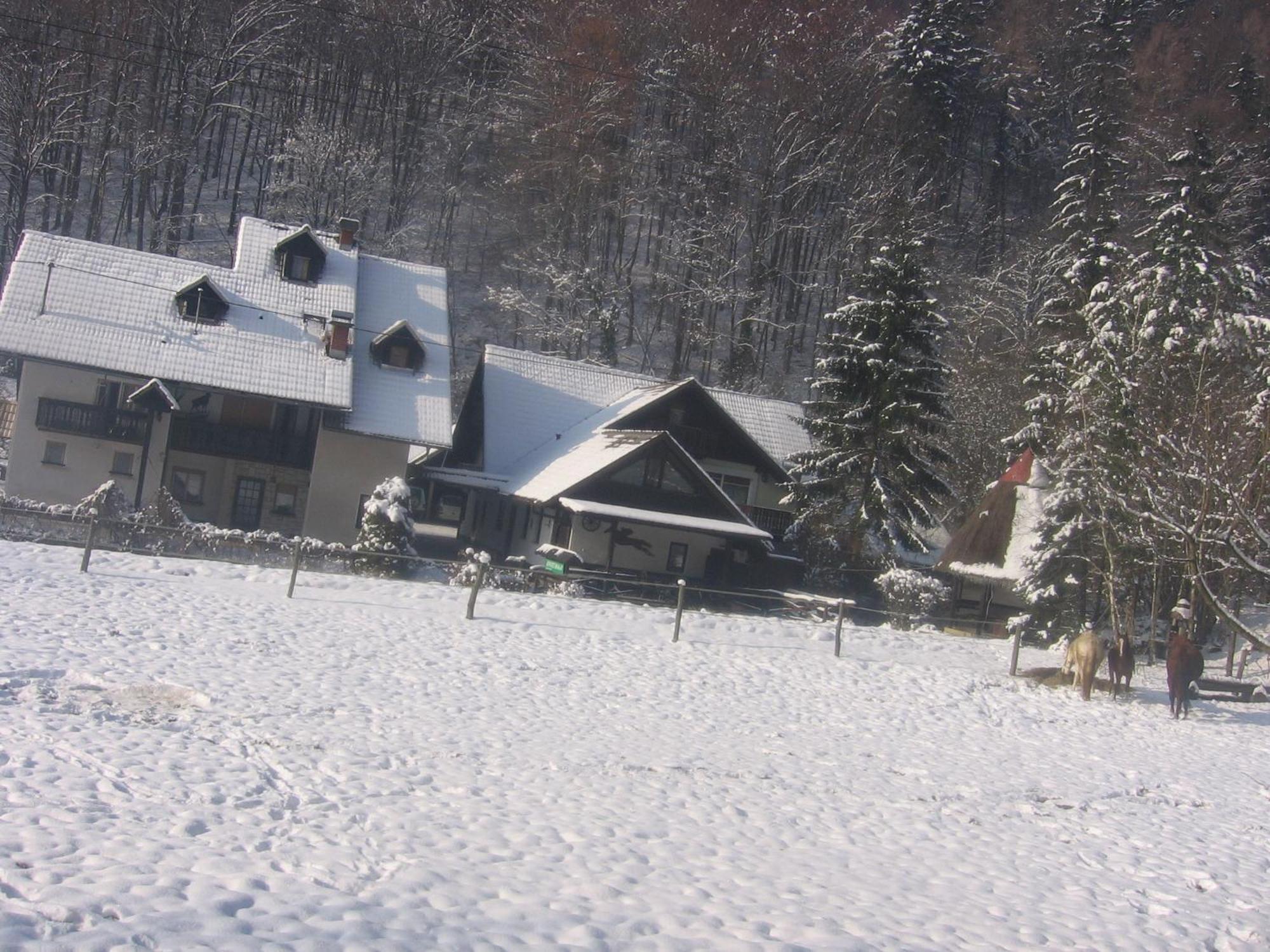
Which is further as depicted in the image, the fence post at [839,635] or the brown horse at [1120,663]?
the fence post at [839,635]

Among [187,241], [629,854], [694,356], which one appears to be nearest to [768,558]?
[694,356]

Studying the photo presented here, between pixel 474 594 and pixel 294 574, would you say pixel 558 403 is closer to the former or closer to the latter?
pixel 474 594

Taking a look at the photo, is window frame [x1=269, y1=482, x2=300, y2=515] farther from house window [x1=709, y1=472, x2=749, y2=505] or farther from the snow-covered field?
house window [x1=709, y1=472, x2=749, y2=505]

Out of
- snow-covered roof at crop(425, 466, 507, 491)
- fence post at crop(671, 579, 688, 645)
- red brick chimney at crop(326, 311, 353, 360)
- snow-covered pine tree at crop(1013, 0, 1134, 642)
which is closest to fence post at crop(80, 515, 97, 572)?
fence post at crop(671, 579, 688, 645)

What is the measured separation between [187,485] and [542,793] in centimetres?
2655

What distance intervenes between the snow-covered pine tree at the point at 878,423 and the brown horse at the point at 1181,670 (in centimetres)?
1207

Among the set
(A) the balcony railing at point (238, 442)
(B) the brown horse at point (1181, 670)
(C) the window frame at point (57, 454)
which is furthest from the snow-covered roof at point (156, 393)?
(B) the brown horse at point (1181, 670)

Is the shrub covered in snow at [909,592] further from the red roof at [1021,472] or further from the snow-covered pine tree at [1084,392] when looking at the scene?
the red roof at [1021,472]

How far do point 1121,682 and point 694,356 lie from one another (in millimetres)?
35044

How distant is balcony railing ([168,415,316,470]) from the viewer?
32406 mm

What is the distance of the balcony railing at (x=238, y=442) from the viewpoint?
32.4 metres

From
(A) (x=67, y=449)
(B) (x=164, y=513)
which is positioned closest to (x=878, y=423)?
(B) (x=164, y=513)

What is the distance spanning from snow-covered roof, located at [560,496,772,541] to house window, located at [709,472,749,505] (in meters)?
6.53

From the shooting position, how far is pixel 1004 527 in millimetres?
33219
